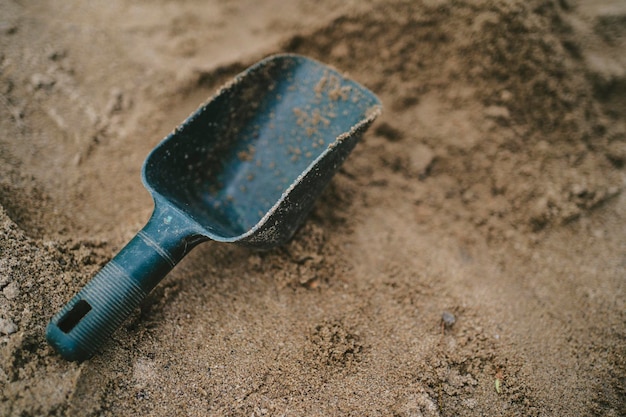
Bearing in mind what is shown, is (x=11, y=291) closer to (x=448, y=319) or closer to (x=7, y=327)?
(x=7, y=327)

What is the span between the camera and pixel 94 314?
120 cm

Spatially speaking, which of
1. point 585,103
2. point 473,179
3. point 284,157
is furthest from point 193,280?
point 585,103

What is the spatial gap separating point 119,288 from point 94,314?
93 millimetres

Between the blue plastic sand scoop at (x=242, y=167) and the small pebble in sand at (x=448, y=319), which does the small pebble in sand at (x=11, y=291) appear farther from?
the small pebble in sand at (x=448, y=319)

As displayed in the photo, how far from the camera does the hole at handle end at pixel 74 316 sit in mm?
1191

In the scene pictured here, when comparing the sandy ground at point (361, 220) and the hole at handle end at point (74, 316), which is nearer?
the hole at handle end at point (74, 316)

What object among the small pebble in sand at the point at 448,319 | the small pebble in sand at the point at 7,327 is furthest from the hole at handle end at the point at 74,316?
the small pebble in sand at the point at 448,319

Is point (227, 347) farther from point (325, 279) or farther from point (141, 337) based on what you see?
point (325, 279)

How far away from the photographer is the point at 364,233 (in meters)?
1.71

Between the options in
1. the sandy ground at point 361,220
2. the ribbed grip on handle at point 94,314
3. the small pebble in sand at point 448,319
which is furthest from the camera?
the small pebble in sand at point 448,319

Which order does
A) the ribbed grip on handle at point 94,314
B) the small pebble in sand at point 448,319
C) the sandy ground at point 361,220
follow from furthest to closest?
1. the small pebble in sand at point 448,319
2. the sandy ground at point 361,220
3. the ribbed grip on handle at point 94,314

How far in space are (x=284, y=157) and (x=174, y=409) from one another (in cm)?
96

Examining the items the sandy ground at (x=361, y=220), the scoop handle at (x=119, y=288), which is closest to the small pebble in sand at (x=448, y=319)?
the sandy ground at (x=361, y=220)

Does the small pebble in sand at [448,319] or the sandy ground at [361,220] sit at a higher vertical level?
the sandy ground at [361,220]
